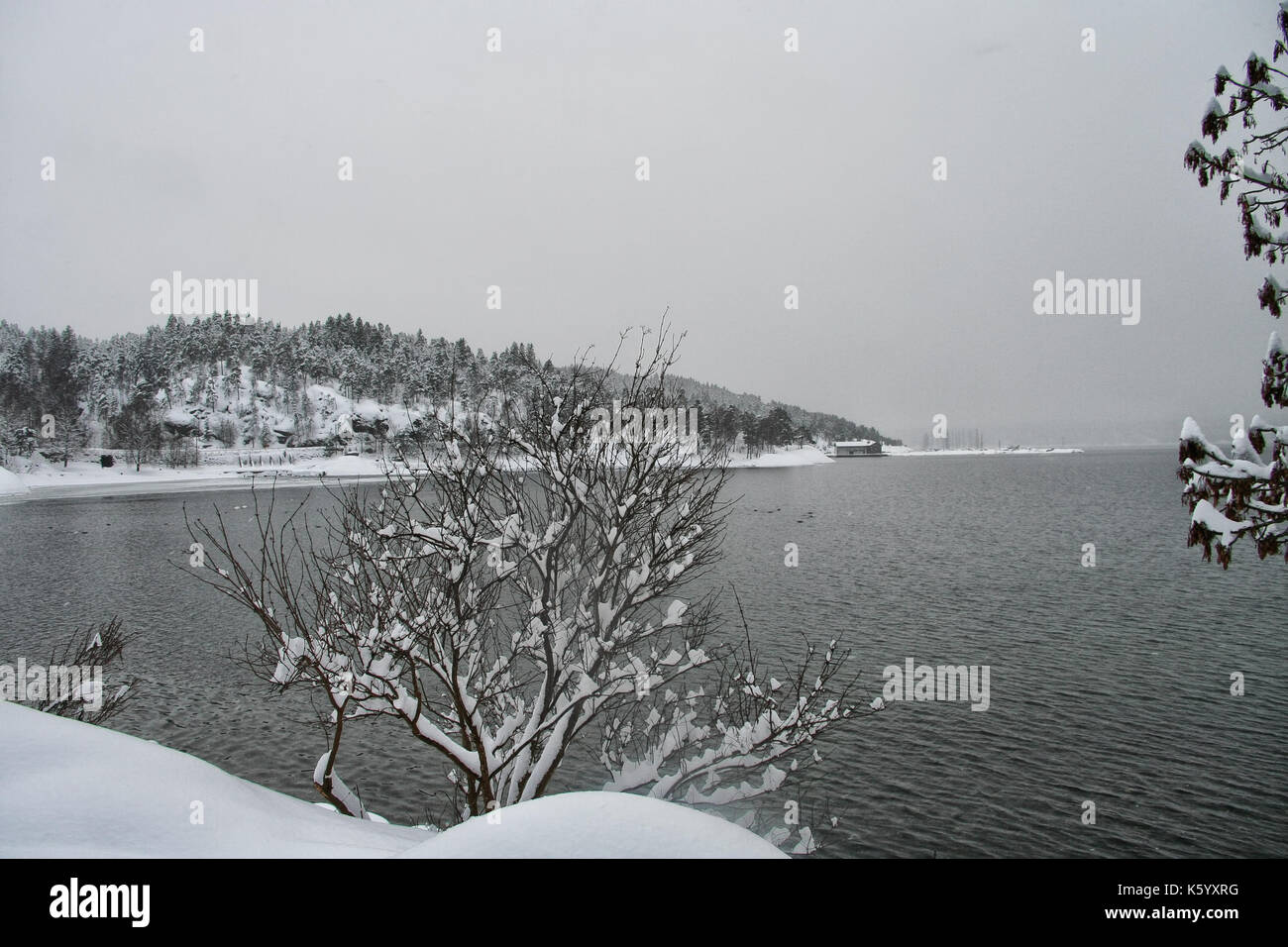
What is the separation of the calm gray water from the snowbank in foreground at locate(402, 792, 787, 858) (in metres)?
3.75

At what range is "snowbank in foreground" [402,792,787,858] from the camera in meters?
3.54

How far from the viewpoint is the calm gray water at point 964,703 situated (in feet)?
45.9

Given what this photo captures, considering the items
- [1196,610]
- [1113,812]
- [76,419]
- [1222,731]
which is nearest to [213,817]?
[1113,812]

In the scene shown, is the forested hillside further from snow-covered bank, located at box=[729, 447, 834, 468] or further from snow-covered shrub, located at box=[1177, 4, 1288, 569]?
snow-covered shrub, located at box=[1177, 4, 1288, 569]

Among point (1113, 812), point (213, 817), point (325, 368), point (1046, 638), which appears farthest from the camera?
point (325, 368)

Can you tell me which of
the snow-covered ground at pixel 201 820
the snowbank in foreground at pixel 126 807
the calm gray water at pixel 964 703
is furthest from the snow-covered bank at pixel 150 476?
the snow-covered ground at pixel 201 820

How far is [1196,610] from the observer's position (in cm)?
2962

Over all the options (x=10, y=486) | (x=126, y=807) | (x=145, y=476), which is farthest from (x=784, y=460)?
(x=126, y=807)

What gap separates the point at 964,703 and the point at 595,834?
19.1 m

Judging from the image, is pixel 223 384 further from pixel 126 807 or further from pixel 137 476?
pixel 126 807

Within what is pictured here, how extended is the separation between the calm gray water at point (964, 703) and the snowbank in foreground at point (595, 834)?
375 centimetres
